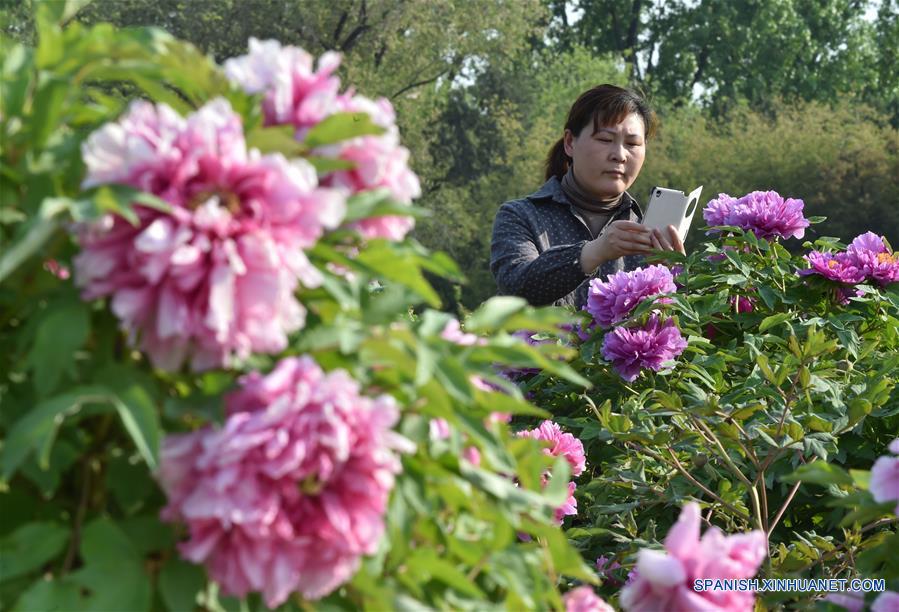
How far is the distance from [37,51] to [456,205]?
26.1m

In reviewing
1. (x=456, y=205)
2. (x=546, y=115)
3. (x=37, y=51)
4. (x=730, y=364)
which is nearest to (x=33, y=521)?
(x=37, y=51)

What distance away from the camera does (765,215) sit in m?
3.48

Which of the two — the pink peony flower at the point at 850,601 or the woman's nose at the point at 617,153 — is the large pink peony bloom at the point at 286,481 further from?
the woman's nose at the point at 617,153

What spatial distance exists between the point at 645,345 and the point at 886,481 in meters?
1.40

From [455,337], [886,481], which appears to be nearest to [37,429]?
[455,337]

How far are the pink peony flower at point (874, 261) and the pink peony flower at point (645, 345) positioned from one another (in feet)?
2.10

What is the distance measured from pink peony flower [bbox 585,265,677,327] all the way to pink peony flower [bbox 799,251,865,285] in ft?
1.68

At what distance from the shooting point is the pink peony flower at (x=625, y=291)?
2.87 m

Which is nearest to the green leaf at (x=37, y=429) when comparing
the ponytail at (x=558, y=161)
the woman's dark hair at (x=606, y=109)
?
the woman's dark hair at (x=606, y=109)

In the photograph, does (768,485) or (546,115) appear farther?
(546,115)

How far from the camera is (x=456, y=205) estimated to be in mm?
27156

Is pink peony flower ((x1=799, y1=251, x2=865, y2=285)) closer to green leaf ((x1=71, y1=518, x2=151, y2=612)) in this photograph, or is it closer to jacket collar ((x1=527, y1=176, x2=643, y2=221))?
jacket collar ((x1=527, y1=176, x2=643, y2=221))

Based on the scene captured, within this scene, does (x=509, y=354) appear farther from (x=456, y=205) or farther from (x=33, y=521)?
(x=456, y=205)

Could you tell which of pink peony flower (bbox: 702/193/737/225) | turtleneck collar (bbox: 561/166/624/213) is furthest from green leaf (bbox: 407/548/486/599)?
turtleneck collar (bbox: 561/166/624/213)
